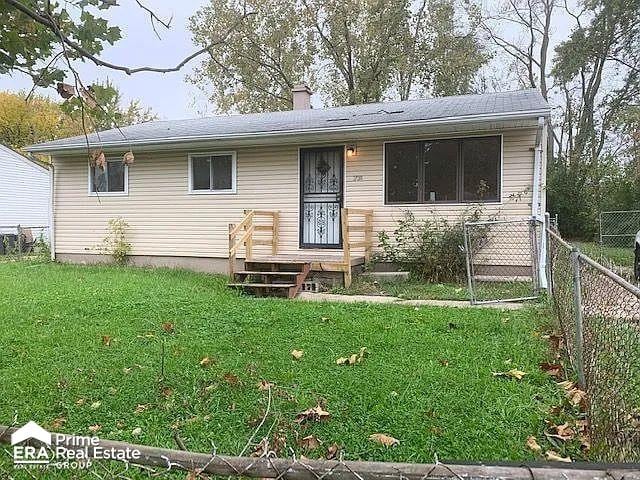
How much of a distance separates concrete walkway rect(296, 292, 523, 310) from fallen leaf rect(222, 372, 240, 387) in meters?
3.30

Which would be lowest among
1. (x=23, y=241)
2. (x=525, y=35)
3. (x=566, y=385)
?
(x=566, y=385)

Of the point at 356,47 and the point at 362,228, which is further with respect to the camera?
the point at 356,47

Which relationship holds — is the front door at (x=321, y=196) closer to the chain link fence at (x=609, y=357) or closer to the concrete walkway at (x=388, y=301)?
the concrete walkway at (x=388, y=301)

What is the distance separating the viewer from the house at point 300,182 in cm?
836

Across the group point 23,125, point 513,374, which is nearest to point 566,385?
point 513,374

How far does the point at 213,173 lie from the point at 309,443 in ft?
27.8

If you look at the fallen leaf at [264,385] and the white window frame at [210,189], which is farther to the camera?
the white window frame at [210,189]

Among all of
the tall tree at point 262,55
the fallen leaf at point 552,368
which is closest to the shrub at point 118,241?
the fallen leaf at point 552,368

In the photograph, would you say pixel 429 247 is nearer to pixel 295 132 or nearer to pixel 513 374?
pixel 295 132

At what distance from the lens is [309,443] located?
2602 millimetres

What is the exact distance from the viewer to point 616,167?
17672 mm

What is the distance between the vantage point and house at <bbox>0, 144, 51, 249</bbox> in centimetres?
2019

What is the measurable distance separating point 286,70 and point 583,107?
13571 mm

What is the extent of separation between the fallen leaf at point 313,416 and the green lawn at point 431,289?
418cm
